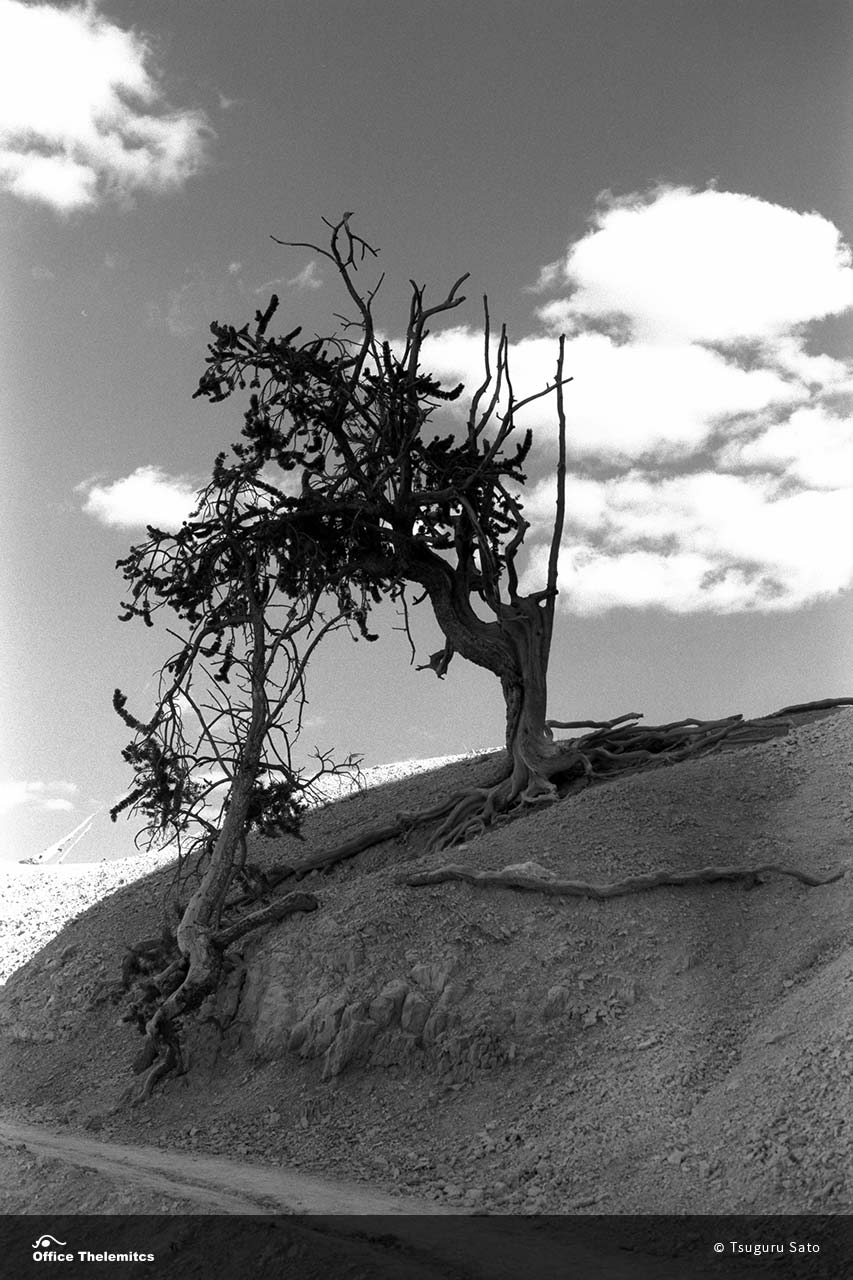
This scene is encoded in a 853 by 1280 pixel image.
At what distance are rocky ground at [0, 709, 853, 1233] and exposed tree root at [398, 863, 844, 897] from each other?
10 cm

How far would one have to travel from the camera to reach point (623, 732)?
53.1 ft

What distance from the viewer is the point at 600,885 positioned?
1091 cm

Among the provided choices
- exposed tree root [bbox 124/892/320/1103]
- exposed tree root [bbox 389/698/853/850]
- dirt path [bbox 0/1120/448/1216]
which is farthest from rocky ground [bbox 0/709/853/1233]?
exposed tree root [bbox 389/698/853/850]

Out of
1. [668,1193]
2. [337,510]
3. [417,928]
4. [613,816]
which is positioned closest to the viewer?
[668,1193]

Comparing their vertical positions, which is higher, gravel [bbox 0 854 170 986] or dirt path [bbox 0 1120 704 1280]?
gravel [bbox 0 854 170 986]
